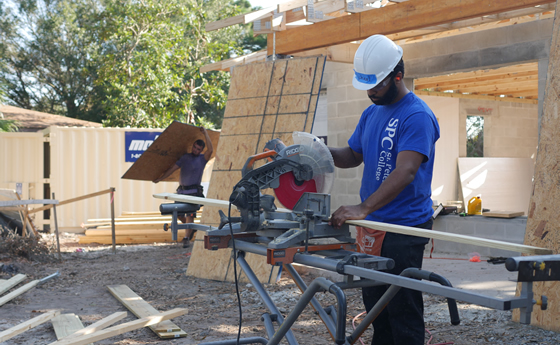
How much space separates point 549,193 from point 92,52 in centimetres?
2568

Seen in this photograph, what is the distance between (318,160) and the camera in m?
2.84

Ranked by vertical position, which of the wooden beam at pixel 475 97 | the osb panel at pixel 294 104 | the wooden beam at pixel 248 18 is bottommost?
the osb panel at pixel 294 104

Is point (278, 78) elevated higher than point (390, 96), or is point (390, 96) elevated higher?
point (278, 78)

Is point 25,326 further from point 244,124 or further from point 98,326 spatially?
point 244,124

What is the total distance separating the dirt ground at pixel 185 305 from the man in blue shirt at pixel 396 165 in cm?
160

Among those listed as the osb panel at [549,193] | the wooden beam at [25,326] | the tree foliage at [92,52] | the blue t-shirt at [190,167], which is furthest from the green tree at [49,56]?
the osb panel at [549,193]

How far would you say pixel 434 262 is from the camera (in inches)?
300

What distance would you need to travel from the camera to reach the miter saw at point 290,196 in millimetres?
2635

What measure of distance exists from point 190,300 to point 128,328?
1433 millimetres

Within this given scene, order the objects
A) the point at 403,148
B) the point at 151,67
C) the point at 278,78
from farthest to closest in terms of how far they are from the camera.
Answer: the point at 151,67 → the point at 278,78 → the point at 403,148

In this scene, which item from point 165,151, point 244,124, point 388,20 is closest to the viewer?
point 388,20

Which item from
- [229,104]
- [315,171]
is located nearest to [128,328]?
[315,171]

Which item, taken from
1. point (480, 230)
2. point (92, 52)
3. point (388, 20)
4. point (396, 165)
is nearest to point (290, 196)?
point (396, 165)

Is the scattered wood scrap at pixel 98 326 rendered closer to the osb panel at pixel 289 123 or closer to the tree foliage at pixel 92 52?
the osb panel at pixel 289 123
